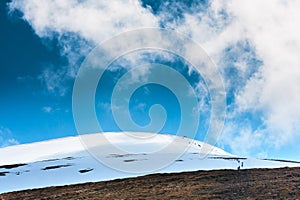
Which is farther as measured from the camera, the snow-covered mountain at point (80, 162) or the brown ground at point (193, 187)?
the snow-covered mountain at point (80, 162)

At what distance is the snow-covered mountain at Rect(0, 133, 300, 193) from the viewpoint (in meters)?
26.8

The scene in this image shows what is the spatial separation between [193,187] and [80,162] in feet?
52.8

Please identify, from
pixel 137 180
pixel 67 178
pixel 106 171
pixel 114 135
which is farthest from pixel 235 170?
pixel 114 135

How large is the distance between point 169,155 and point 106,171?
31.5ft

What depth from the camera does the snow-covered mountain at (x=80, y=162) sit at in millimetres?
26844

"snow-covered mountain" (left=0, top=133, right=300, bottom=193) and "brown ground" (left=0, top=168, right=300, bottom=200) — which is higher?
"snow-covered mountain" (left=0, top=133, right=300, bottom=193)

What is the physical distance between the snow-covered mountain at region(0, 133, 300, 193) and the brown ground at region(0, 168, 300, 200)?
7.75 ft

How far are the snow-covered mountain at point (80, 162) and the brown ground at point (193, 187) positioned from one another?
236 cm

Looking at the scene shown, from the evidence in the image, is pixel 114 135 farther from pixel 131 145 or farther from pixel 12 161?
pixel 12 161

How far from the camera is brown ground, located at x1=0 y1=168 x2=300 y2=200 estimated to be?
18.6 m

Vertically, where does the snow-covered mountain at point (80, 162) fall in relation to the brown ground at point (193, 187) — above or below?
above

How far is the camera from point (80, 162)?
33844 mm

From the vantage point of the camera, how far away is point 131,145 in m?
44.1

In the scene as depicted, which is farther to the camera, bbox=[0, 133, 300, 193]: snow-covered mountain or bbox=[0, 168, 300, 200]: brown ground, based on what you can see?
bbox=[0, 133, 300, 193]: snow-covered mountain
